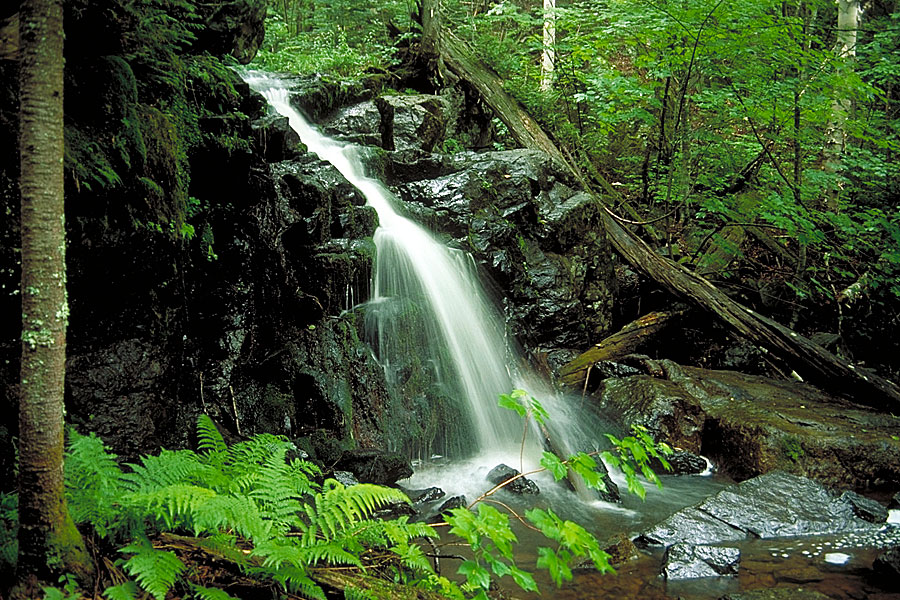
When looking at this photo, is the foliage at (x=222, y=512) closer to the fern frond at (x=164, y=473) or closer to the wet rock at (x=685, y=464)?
the fern frond at (x=164, y=473)

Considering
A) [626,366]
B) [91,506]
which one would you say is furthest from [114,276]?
[626,366]

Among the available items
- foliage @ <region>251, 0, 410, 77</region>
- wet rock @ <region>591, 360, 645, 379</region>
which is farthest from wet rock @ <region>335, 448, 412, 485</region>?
foliage @ <region>251, 0, 410, 77</region>

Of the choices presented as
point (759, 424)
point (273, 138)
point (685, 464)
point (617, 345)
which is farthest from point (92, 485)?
point (617, 345)

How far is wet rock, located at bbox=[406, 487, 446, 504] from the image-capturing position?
18.1 ft

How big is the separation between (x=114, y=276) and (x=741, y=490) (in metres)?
6.11

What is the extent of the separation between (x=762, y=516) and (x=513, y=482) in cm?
239

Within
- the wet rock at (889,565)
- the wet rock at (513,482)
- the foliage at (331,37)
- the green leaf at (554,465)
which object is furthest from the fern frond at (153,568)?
the foliage at (331,37)

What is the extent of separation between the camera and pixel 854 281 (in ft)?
35.5

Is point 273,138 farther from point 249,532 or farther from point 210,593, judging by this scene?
point 210,593

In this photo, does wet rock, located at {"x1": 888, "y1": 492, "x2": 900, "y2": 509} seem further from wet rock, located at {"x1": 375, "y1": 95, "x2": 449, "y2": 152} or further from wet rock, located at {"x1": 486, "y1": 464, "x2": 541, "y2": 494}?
wet rock, located at {"x1": 375, "y1": 95, "x2": 449, "y2": 152}

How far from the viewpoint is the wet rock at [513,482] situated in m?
6.02

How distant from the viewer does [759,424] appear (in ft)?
22.3

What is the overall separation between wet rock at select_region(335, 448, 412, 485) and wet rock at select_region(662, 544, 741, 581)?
8.73ft

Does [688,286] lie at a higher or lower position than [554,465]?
higher
